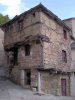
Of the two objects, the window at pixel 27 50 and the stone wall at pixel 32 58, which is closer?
the stone wall at pixel 32 58

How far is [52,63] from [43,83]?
2.43 metres

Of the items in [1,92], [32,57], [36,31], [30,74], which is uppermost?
[36,31]

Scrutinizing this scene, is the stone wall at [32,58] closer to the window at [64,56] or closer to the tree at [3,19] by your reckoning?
the window at [64,56]

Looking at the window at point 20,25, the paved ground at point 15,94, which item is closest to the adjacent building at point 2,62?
the paved ground at point 15,94

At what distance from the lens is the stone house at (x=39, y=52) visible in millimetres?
19531

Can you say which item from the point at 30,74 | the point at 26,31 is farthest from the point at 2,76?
the point at 26,31

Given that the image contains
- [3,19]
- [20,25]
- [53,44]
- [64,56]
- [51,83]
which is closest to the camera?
[51,83]

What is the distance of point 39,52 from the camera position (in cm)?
1952

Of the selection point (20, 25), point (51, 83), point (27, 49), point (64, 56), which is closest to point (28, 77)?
point (51, 83)

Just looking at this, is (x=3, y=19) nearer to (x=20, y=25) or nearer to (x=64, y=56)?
(x=20, y=25)

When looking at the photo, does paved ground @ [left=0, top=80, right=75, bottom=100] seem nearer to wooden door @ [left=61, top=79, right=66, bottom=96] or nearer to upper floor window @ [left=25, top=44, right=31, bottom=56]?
upper floor window @ [left=25, top=44, right=31, bottom=56]

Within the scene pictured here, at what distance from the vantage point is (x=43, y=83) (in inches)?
764


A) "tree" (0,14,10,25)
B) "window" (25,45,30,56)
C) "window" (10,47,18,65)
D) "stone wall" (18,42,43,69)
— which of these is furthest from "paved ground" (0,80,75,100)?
"tree" (0,14,10,25)

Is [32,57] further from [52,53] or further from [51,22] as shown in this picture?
[51,22]
